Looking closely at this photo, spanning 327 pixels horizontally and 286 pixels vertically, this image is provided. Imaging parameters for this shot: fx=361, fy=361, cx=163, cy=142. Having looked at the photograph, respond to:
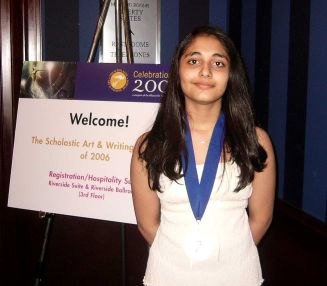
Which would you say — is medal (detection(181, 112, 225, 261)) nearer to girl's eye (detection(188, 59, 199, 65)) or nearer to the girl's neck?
the girl's neck

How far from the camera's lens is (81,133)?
1.89 metres

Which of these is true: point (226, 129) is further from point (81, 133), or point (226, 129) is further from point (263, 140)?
point (81, 133)

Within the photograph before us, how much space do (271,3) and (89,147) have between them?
1.39 metres

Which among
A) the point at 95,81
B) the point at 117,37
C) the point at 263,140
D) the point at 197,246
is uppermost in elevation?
the point at 117,37

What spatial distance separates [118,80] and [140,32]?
35.3 inches

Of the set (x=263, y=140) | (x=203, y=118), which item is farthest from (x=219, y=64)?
(x=263, y=140)

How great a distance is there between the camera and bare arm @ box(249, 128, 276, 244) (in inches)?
54.4

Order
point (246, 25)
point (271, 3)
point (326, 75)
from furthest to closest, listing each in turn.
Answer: point (246, 25) → point (271, 3) → point (326, 75)

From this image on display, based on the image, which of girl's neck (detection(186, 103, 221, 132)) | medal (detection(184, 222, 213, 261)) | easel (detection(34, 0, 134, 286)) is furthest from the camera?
easel (detection(34, 0, 134, 286))

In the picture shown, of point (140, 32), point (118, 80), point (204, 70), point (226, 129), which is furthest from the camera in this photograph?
point (140, 32)

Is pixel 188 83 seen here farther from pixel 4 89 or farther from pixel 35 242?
pixel 35 242

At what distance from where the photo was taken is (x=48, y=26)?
8.57ft

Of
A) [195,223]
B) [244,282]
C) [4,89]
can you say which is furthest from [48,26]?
[244,282]

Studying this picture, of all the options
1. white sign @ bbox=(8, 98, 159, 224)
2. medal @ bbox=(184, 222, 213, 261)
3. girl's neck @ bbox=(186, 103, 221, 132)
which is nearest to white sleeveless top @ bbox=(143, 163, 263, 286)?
medal @ bbox=(184, 222, 213, 261)
